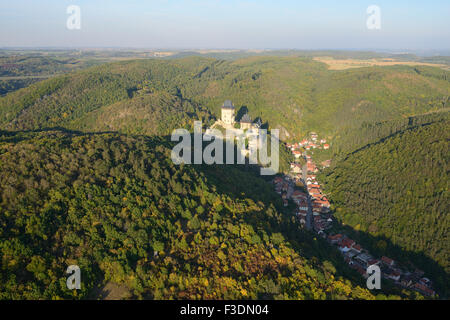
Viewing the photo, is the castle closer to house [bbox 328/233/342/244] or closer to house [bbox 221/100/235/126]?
house [bbox 221/100/235/126]

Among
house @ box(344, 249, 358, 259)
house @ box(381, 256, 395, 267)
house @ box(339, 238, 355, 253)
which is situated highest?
house @ box(339, 238, 355, 253)

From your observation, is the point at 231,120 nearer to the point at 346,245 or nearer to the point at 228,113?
the point at 228,113

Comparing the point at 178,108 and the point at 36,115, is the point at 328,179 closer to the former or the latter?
the point at 178,108

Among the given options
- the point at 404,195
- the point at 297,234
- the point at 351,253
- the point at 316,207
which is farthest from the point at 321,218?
the point at 297,234

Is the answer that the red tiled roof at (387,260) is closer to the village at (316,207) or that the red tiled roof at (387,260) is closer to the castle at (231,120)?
the village at (316,207)

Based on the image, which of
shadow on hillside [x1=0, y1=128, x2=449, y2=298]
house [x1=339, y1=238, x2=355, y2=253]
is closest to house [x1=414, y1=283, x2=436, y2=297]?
shadow on hillside [x1=0, y1=128, x2=449, y2=298]

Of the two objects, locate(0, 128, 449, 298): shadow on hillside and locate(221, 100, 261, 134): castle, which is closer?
locate(0, 128, 449, 298): shadow on hillside

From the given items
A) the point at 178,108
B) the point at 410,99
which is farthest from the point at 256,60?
the point at 178,108
